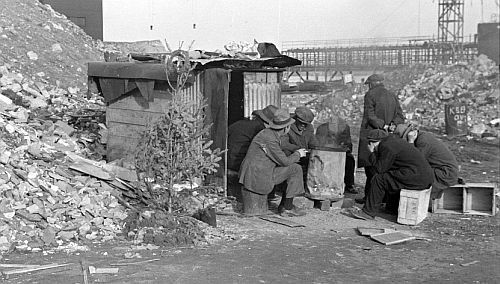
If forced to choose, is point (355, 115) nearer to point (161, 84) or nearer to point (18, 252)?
point (161, 84)

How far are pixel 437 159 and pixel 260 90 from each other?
3.33 meters

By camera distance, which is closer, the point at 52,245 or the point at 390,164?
the point at 52,245

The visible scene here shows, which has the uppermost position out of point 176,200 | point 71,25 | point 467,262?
point 71,25

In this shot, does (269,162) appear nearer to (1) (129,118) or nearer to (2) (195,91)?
(2) (195,91)

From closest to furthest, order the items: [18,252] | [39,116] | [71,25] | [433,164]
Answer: [18,252], [433,164], [39,116], [71,25]

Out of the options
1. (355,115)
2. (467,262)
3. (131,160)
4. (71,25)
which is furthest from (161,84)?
(355,115)

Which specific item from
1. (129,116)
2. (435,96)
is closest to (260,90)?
(129,116)

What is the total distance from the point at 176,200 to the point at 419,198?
347 centimetres

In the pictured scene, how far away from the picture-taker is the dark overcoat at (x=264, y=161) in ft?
32.6

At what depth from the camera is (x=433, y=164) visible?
10.3 meters

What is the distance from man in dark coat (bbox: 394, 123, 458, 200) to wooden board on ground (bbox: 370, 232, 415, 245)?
1585mm

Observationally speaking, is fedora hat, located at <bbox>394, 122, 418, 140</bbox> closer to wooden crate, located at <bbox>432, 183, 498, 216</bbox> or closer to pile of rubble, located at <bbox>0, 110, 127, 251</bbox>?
wooden crate, located at <bbox>432, 183, 498, 216</bbox>

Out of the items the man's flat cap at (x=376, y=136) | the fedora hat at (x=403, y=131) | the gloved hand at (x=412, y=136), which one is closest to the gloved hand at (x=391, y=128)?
the fedora hat at (x=403, y=131)

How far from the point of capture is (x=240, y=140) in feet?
36.3
